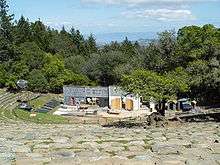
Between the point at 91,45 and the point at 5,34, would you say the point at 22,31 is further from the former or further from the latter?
the point at 91,45

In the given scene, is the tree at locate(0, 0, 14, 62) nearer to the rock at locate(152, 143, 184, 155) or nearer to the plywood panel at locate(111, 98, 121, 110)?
the plywood panel at locate(111, 98, 121, 110)

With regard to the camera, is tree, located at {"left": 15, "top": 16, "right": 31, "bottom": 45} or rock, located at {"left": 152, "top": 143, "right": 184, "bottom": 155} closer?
rock, located at {"left": 152, "top": 143, "right": 184, "bottom": 155}

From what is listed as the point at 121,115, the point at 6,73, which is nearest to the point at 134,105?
the point at 121,115

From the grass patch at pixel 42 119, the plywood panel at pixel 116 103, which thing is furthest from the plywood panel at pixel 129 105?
the grass patch at pixel 42 119

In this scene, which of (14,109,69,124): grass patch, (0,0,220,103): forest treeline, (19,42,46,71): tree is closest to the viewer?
(0,0,220,103): forest treeline

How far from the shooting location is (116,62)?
2901 inches

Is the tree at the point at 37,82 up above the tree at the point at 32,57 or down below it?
below

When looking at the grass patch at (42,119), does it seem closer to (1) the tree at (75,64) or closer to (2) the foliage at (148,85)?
(2) the foliage at (148,85)

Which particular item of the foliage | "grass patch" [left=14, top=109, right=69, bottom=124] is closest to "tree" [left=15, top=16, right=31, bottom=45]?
"grass patch" [left=14, top=109, right=69, bottom=124]

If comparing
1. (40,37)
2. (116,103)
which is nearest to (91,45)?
(40,37)

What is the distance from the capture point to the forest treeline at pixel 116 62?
89.5 ft

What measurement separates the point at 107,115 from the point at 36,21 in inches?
2135

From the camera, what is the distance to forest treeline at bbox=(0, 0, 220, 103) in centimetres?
2727

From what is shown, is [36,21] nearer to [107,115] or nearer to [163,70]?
[107,115]
